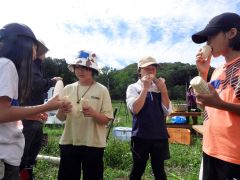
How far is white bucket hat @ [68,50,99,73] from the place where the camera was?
3.37m

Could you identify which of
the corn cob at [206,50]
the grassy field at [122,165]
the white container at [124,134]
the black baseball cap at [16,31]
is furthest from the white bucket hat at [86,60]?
the white container at [124,134]

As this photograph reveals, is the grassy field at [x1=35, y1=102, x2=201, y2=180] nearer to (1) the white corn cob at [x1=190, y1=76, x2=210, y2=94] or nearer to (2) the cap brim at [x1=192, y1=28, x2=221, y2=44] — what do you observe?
(2) the cap brim at [x1=192, y1=28, x2=221, y2=44]

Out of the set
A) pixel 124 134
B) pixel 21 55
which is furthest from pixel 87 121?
pixel 124 134

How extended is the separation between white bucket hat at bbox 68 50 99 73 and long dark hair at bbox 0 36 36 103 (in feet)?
4.10

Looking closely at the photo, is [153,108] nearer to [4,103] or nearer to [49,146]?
[4,103]

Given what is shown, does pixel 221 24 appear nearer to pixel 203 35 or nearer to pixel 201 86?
pixel 203 35

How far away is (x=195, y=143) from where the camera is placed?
26.9 ft

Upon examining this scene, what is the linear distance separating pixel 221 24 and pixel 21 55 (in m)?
1.35

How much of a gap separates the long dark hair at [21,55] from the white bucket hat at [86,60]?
1.25 metres

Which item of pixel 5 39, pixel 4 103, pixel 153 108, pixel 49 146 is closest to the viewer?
pixel 4 103

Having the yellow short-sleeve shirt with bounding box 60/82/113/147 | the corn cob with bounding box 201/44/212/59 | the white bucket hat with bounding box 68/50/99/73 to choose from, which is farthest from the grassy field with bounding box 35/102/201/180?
the corn cob with bounding box 201/44/212/59

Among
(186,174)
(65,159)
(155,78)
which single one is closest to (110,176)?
(186,174)

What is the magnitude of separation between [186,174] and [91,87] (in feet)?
8.53

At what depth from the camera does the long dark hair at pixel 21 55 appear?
200 centimetres
